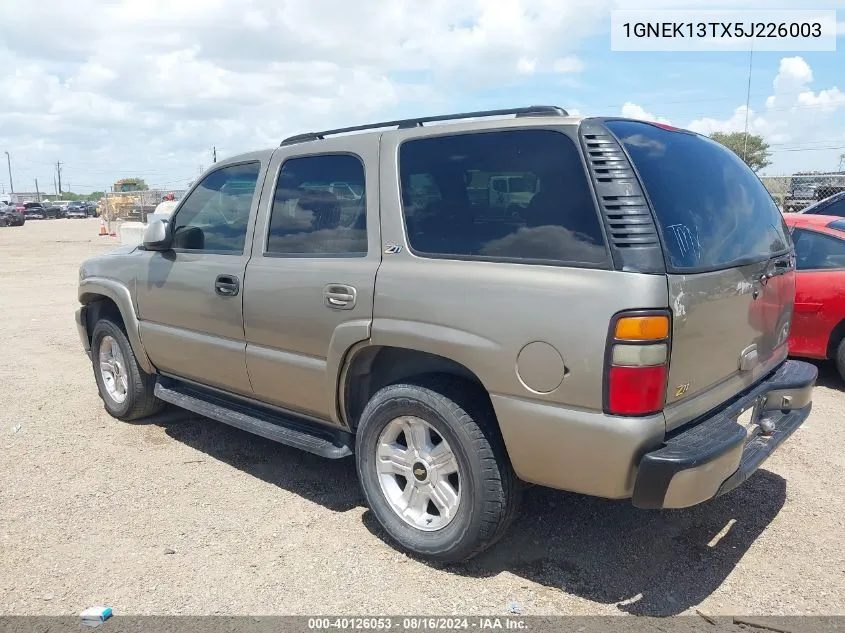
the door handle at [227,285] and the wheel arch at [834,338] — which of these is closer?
the door handle at [227,285]

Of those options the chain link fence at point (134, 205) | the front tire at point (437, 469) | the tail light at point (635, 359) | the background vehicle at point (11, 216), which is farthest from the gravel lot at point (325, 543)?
the background vehicle at point (11, 216)

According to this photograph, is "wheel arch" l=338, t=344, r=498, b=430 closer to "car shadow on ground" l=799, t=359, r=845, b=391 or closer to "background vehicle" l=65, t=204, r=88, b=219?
"car shadow on ground" l=799, t=359, r=845, b=391

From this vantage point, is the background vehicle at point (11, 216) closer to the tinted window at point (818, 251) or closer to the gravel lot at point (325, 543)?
the gravel lot at point (325, 543)

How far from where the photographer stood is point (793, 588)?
3.04 m

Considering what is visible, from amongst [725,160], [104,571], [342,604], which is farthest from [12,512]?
[725,160]

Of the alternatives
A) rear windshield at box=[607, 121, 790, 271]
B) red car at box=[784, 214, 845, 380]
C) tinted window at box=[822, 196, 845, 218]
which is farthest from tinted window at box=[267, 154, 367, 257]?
tinted window at box=[822, 196, 845, 218]

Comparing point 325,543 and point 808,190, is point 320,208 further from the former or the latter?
point 808,190

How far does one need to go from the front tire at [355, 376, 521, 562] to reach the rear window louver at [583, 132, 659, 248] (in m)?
0.97

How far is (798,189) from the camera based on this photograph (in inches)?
844

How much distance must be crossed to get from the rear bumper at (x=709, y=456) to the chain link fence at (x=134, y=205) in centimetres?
2702

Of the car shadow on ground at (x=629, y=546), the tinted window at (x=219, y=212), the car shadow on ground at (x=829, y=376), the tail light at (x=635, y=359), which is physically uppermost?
the tinted window at (x=219, y=212)

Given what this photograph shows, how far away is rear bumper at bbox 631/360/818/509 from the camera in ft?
8.46

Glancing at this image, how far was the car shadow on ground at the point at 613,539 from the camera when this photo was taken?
3082mm

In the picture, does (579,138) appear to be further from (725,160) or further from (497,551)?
(497,551)
